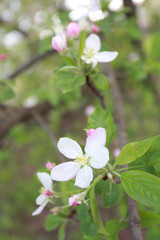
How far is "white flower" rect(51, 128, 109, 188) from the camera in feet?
2.72

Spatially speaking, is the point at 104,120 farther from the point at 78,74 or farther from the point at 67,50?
the point at 67,50

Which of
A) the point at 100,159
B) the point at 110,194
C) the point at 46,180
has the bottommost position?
the point at 110,194

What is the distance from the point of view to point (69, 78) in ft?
3.75

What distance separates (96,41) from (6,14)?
4.44m

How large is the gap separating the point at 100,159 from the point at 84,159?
Result: 0.10 metres

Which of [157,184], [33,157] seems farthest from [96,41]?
[33,157]

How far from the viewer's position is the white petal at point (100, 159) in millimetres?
809

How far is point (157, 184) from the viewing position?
0.76 m

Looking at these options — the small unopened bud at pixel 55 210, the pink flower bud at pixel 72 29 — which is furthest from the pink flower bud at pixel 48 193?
the pink flower bud at pixel 72 29

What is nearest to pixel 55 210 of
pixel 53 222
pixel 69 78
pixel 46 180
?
pixel 53 222

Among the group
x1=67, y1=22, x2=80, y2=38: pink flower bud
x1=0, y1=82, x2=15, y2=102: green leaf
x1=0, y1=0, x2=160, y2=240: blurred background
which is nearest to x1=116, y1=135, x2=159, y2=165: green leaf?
x1=67, y1=22, x2=80, y2=38: pink flower bud

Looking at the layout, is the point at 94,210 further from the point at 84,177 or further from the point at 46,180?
the point at 46,180

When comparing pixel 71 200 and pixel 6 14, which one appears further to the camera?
pixel 6 14

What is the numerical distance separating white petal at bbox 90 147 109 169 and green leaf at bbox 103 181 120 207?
17 centimetres
